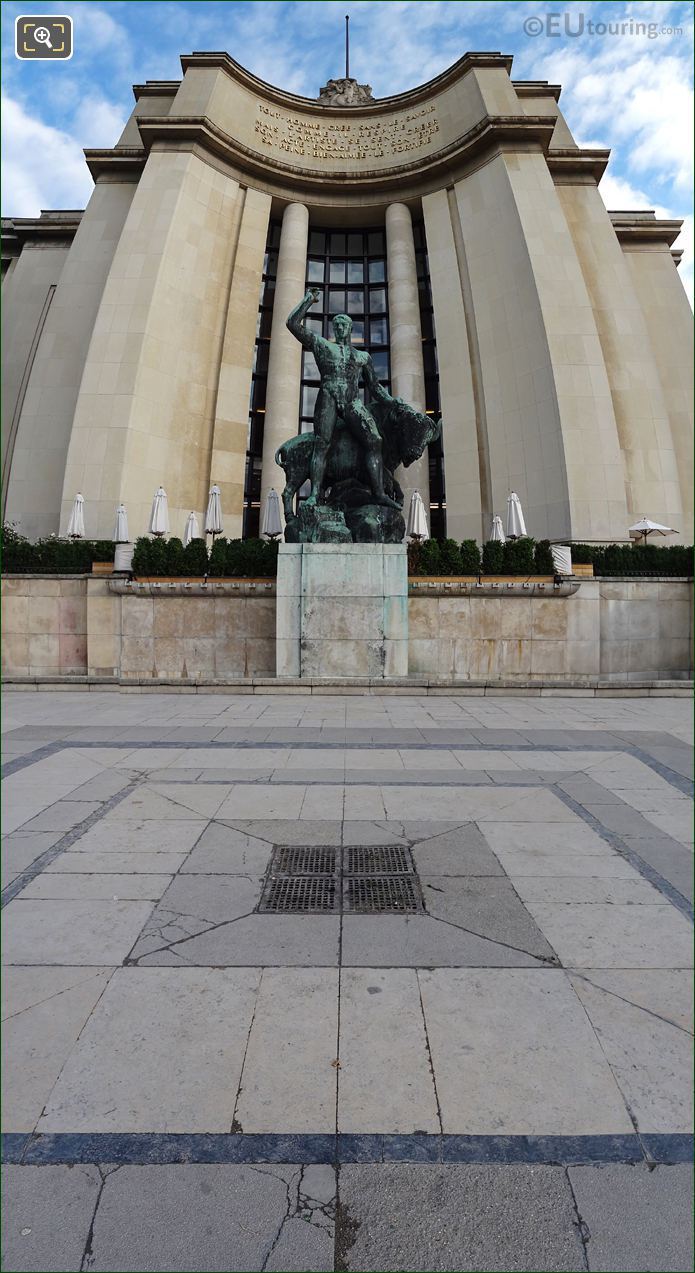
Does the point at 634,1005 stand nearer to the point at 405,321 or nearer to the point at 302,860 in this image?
the point at 302,860

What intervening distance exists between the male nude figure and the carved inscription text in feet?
84.8

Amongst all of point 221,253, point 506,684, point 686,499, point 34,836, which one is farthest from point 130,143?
point 34,836

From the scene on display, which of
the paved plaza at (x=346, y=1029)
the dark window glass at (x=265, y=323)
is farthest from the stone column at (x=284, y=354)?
the paved plaza at (x=346, y=1029)

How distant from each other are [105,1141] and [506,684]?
38.2 feet

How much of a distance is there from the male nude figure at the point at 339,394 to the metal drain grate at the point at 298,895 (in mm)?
11956

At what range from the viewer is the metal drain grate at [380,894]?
11.3 feet

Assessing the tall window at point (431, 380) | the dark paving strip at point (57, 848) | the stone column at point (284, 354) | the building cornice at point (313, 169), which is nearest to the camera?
the dark paving strip at point (57, 848)

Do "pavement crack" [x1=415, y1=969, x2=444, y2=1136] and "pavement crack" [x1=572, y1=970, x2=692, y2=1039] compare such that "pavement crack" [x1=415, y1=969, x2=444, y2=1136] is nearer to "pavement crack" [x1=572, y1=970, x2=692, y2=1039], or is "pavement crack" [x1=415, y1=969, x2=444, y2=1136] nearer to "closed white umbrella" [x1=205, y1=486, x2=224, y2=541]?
"pavement crack" [x1=572, y1=970, x2=692, y2=1039]

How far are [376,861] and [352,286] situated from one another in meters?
39.6

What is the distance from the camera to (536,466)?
27.6 meters

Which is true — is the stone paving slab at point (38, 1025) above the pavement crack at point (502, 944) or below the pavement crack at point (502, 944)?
above

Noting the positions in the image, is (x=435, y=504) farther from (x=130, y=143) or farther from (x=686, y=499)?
(x=130, y=143)

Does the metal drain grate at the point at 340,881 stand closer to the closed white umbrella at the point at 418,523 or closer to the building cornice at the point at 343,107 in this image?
the closed white umbrella at the point at 418,523

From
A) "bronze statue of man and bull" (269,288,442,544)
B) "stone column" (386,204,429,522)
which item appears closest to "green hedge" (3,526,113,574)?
"bronze statue of man and bull" (269,288,442,544)
